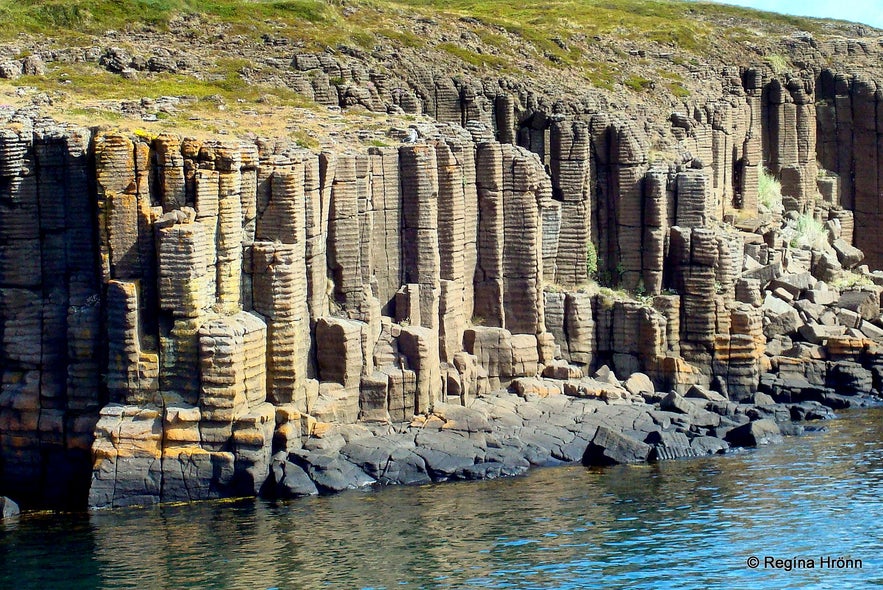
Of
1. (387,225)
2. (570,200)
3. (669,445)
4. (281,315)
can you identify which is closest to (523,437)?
(669,445)

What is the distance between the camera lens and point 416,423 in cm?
7394

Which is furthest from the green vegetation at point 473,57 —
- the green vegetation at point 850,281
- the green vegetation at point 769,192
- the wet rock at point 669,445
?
the wet rock at point 669,445

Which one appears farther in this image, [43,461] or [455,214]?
[455,214]

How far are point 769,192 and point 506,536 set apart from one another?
51531 mm

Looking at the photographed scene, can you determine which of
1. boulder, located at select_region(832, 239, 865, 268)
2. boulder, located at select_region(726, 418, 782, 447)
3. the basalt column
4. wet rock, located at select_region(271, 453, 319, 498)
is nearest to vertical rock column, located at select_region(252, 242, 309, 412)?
wet rock, located at select_region(271, 453, 319, 498)

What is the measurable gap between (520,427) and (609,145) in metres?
21.0

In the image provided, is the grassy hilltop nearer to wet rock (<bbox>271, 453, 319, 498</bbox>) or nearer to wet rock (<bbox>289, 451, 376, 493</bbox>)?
wet rock (<bbox>289, 451, 376, 493</bbox>)

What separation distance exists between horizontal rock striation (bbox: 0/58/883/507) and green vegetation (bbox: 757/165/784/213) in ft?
32.7

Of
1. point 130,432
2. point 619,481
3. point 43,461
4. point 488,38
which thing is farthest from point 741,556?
point 488,38

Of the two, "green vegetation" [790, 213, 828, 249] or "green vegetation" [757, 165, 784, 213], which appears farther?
"green vegetation" [757, 165, 784, 213]

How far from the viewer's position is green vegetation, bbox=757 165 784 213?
10938 centimetres

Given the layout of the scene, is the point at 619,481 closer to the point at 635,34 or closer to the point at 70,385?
the point at 70,385

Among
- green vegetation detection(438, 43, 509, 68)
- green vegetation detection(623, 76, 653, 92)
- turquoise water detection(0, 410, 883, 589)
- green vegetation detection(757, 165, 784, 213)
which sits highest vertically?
green vegetation detection(438, 43, 509, 68)

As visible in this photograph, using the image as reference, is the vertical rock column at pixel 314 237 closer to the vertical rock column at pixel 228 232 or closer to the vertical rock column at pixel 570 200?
the vertical rock column at pixel 228 232
